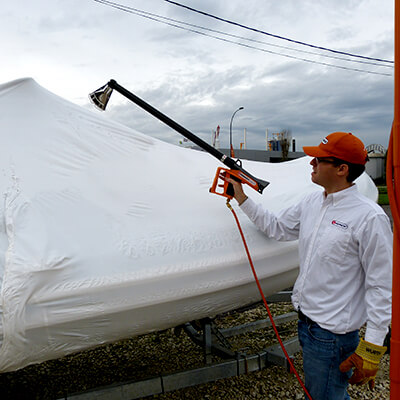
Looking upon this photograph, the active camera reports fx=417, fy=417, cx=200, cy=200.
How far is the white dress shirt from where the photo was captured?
1752 millimetres

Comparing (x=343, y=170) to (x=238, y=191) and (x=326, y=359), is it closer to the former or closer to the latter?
(x=238, y=191)

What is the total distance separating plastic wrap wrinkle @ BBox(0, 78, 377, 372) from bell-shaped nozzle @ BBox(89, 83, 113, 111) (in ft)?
0.30

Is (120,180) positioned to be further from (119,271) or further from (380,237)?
(380,237)

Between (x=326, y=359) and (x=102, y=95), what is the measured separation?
1983 millimetres

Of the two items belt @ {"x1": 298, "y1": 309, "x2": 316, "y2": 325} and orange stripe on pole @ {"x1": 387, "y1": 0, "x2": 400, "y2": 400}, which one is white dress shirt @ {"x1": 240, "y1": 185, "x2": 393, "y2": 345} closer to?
belt @ {"x1": 298, "y1": 309, "x2": 316, "y2": 325}

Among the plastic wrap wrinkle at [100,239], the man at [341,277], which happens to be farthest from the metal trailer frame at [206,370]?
the man at [341,277]

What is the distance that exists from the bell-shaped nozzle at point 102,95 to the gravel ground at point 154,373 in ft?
5.91

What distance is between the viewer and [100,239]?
1848mm

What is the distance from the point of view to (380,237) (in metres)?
1.76

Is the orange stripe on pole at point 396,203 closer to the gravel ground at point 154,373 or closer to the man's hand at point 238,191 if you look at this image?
the man's hand at point 238,191

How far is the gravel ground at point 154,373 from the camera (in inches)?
123

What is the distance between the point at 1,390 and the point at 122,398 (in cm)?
129

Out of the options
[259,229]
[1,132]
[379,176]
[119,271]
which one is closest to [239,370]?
[259,229]

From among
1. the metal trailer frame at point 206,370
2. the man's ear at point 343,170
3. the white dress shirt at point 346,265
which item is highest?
the man's ear at point 343,170
